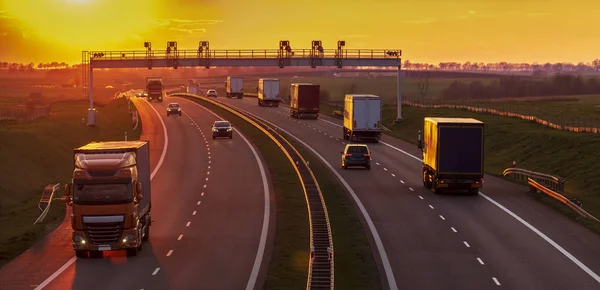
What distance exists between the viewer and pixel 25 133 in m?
80.5

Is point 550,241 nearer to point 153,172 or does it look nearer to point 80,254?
point 80,254

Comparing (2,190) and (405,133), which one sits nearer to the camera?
(2,190)

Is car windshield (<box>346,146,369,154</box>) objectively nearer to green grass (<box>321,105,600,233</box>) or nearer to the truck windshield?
green grass (<box>321,105,600,233</box>)

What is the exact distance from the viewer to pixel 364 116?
271 ft

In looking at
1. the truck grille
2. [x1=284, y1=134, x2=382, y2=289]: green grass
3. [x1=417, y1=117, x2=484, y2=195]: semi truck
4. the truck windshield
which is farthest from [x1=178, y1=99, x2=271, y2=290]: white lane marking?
[x1=417, y1=117, x2=484, y2=195]: semi truck

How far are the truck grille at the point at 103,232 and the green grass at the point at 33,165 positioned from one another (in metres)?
4.38

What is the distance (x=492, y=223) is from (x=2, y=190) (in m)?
34.0

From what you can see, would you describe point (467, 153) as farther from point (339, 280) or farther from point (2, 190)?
point (2, 190)

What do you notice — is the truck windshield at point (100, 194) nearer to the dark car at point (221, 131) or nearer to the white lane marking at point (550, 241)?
the white lane marking at point (550, 241)

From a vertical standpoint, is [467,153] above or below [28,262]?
above

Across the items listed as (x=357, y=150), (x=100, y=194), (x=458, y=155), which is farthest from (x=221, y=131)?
(x=100, y=194)

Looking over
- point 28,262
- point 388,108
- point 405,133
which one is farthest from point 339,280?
point 388,108

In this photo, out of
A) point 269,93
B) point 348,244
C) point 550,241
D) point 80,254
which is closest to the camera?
point 80,254

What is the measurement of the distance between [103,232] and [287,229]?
10.7 metres
